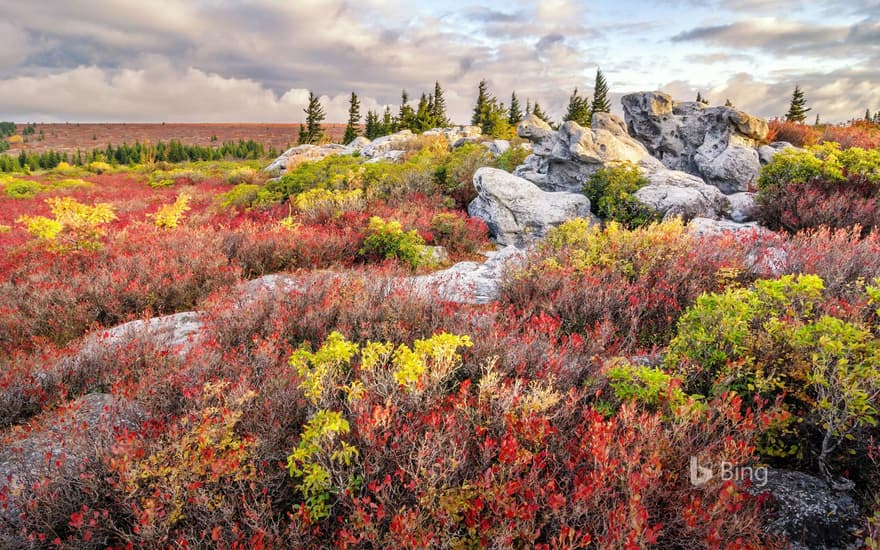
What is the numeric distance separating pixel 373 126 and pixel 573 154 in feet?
168

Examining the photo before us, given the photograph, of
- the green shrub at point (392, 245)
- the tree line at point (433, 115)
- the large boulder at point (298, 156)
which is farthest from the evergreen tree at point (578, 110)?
the green shrub at point (392, 245)

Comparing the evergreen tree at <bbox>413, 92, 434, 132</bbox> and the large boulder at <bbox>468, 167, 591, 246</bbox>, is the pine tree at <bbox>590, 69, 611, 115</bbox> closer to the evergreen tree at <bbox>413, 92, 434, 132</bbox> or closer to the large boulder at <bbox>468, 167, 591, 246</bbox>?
the evergreen tree at <bbox>413, 92, 434, 132</bbox>

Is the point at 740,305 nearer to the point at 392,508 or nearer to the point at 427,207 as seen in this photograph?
the point at 392,508

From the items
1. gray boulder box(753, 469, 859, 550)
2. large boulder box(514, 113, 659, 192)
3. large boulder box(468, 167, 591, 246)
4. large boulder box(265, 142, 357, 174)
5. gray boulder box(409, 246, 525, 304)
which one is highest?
large boulder box(265, 142, 357, 174)

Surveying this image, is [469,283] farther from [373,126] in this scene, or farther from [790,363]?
[373,126]

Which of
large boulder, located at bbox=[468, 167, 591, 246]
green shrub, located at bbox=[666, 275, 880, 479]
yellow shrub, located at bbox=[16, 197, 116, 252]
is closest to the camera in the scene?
green shrub, located at bbox=[666, 275, 880, 479]

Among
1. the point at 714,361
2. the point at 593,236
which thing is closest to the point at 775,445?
the point at 714,361

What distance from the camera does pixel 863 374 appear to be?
3.00m

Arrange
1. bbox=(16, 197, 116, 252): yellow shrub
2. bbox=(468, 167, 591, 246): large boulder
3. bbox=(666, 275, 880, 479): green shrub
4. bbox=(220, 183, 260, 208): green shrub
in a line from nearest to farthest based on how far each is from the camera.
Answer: bbox=(666, 275, 880, 479): green shrub → bbox=(16, 197, 116, 252): yellow shrub → bbox=(468, 167, 591, 246): large boulder → bbox=(220, 183, 260, 208): green shrub

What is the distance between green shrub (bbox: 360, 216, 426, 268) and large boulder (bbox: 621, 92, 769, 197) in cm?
1322

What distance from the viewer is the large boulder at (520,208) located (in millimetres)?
12406

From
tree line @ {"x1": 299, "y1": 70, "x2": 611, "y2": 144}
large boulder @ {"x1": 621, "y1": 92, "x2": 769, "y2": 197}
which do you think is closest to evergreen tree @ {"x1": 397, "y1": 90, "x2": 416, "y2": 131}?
tree line @ {"x1": 299, "y1": 70, "x2": 611, "y2": 144}

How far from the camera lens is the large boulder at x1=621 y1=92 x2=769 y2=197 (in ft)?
52.5

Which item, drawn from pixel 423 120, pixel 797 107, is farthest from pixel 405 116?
pixel 797 107
